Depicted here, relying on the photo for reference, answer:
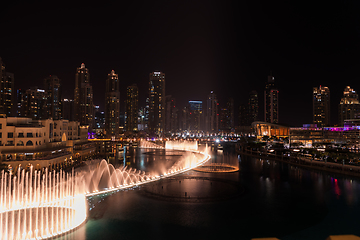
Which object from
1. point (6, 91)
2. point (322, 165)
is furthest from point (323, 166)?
point (6, 91)

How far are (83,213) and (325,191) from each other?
101ft

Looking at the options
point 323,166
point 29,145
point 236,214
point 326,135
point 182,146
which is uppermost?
point 326,135

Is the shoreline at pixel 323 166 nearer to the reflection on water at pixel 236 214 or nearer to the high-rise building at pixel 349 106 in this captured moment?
the reflection on water at pixel 236 214

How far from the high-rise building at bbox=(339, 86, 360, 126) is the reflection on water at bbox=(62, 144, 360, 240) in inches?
6820

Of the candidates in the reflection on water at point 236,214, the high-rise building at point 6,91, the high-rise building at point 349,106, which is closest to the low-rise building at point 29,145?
the reflection on water at point 236,214

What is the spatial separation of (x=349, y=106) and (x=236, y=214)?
648 feet

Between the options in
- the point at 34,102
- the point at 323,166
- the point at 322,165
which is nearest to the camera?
the point at 323,166

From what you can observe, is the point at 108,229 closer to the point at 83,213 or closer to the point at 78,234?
the point at 78,234

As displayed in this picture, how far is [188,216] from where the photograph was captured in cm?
2339

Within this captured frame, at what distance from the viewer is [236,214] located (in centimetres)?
2417

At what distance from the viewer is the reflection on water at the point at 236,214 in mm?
20078

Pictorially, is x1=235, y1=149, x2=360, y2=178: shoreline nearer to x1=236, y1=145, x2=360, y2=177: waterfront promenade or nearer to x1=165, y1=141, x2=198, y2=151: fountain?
x1=236, y1=145, x2=360, y2=177: waterfront promenade

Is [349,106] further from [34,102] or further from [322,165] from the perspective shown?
[34,102]

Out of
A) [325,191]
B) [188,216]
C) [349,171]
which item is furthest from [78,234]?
[349,171]
